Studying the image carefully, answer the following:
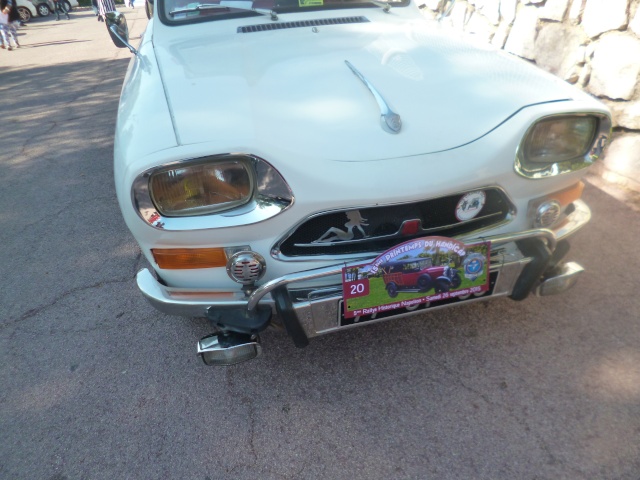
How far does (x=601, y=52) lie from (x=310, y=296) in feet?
9.79

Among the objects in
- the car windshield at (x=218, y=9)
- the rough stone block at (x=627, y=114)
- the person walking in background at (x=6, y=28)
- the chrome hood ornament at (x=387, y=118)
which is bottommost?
the person walking in background at (x=6, y=28)

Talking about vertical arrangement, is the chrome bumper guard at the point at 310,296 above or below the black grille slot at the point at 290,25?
below

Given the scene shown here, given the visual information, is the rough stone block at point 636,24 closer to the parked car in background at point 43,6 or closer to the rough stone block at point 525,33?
the rough stone block at point 525,33

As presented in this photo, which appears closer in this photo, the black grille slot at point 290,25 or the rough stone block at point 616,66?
the black grille slot at point 290,25

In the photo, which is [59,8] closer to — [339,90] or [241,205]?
[339,90]

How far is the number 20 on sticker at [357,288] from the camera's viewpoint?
5.10 ft

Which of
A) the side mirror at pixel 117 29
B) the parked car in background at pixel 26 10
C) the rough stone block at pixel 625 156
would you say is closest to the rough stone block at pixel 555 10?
the rough stone block at pixel 625 156

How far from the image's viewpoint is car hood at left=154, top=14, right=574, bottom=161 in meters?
1.56

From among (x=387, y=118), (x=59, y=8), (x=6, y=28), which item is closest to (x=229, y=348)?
(x=387, y=118)

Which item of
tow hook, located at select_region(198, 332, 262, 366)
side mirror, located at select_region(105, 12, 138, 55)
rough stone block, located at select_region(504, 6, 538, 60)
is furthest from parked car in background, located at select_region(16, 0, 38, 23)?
tow hook, located at select_region(198, 332, 262, 366)

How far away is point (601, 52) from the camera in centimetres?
326

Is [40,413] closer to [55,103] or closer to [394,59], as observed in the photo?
[394,59]

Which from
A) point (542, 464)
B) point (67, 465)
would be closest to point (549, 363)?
point (542, 464)

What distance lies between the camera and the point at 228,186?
60.2 inches
